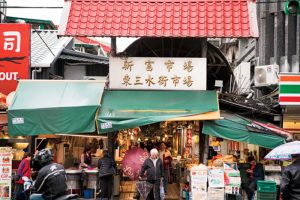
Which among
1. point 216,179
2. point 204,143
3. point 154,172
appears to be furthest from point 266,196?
point 154,172

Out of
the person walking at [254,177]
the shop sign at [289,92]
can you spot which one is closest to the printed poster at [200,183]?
the person walking at [254,177]

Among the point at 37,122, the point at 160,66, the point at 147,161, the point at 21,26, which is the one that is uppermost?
the point at 21,26

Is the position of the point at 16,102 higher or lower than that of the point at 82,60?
lower

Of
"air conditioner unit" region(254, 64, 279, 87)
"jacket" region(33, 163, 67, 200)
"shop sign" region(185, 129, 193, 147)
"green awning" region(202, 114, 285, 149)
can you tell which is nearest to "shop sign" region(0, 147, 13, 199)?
"green awning" region(202, 114, 285, 149)

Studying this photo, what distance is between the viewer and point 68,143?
74.9 ft

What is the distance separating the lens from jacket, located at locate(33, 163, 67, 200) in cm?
1003

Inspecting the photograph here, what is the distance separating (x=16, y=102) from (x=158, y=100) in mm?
4759

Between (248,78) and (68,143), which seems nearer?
(68,143)

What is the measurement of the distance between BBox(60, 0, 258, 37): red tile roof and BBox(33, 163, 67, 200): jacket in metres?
8.97

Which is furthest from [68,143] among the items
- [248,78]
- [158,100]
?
[248,78]

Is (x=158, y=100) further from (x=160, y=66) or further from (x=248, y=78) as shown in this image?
(x=248, y=78)

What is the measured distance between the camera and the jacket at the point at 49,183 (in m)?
10.0

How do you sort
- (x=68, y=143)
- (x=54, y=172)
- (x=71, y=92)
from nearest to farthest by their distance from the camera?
(x=54, y=172) → (x=71, y=92) → (x=68, y=143)

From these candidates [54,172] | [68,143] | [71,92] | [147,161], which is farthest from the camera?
[68,143]
